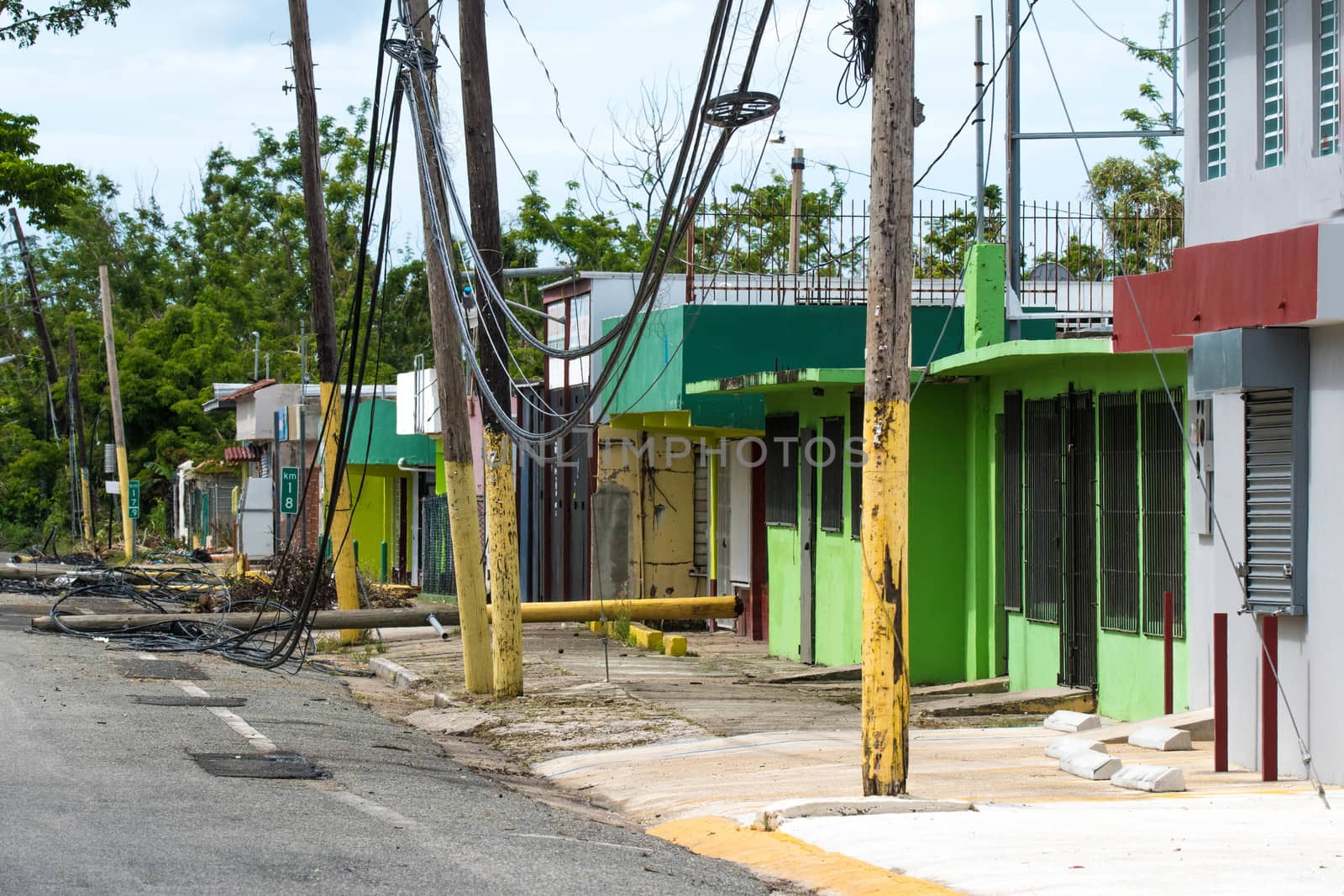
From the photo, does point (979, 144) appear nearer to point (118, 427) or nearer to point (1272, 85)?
point (1272, 85)

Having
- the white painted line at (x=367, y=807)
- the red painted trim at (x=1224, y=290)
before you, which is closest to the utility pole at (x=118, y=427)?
the white painted line at (x=367, y=807)

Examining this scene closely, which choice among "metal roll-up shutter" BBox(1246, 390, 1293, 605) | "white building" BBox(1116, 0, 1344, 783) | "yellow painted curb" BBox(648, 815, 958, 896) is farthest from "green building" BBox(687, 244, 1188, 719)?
"yellow painted curb" BBox(648, 815, 958, 896)

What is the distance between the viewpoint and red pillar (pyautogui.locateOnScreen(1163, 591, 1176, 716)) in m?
12.4

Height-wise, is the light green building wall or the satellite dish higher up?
the satellite dish

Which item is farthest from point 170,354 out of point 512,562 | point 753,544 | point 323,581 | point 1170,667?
point 1170,667

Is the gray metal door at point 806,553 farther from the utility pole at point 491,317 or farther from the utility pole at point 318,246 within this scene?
the utility pole at point 318,246

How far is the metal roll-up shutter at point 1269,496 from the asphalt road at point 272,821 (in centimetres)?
440

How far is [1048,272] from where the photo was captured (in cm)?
1969

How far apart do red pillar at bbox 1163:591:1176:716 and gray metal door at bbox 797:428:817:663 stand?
661cm

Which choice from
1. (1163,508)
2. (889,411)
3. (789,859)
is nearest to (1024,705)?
(1163,508)

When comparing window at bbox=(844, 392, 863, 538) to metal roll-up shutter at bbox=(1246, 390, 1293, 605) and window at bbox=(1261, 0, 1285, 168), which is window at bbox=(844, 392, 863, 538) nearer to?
metal roll-up shutter at bbox=(1246, 390, 1293, 605)

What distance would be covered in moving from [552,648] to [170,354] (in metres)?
39.3

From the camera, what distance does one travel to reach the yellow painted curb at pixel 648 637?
20531mm

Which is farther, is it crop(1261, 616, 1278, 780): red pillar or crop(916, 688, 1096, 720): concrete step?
crop(916, 688, 1096, 720): concrete step
